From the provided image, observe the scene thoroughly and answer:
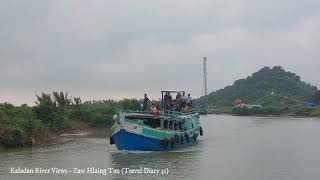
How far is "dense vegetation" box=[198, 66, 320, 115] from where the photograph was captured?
398 feet

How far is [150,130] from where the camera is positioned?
29500mm

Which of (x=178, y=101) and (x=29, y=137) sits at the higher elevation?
(x=178, y=101)

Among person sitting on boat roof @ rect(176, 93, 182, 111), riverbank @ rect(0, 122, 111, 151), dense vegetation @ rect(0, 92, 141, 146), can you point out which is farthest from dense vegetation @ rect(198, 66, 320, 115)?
person sitting on boat roof @ rect(176, 93, 182, 111)

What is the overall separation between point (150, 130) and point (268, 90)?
4672 inches

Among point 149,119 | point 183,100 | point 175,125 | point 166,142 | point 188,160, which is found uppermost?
point 183,100

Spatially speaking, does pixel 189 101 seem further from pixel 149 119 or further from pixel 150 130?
pixel 150 130

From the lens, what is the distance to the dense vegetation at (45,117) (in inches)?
1288

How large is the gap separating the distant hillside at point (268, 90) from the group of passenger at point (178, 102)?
300ft

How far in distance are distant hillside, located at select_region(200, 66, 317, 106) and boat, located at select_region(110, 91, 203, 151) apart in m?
96.9

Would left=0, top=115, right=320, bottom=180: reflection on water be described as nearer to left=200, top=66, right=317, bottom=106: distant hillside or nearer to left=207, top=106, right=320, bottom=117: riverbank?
left=207, top=106, right=320, bottom=117: riverbank

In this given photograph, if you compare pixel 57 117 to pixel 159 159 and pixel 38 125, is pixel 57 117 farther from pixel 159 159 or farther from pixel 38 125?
pixel 159 159

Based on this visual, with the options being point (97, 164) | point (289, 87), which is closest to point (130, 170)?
point (97, 164)

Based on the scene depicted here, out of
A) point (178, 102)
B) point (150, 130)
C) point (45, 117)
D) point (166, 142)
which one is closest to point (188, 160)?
point (150, 130)

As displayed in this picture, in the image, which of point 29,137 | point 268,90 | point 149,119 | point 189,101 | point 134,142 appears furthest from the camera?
point 268,90
